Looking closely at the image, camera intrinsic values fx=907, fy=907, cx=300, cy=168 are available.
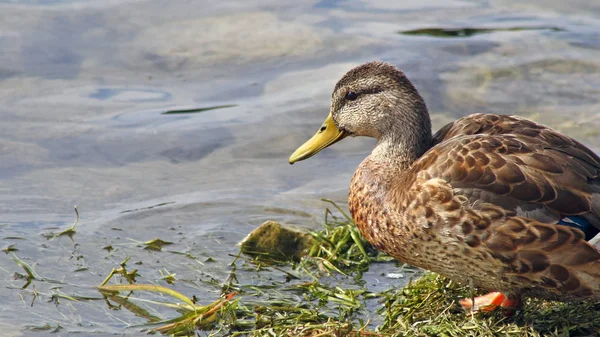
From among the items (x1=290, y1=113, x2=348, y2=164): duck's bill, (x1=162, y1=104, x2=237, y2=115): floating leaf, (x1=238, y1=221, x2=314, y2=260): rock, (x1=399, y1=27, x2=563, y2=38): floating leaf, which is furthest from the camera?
(x1=399, y1=27, x2=563, y2=38): floating leaf

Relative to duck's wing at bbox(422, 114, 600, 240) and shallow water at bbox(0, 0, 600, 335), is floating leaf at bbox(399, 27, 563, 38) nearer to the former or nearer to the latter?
shallow water at bbox(0, 0, 600, 335)

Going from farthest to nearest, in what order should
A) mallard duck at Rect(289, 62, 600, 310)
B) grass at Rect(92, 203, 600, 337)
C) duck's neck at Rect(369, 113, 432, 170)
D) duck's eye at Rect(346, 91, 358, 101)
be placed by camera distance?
1. duck's eye at Rect(346, 91, 358, 101)
2. duck's neck at Rect(369, 113, 432, 170)
3. grass at Rect(92, 203, 600, 337)
4. mallard duck at Rect(289, 62, 600, 310)

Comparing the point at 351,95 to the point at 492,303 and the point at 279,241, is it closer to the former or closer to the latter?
the point at 279,241

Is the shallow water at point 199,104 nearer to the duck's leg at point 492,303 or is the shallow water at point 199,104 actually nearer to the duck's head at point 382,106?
the duck's head at point 382,106

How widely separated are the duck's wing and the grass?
58 centimetres

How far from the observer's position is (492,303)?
215 inches

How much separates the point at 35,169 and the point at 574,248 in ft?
16.5

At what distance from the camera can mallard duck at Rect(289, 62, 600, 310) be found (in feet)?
16.0

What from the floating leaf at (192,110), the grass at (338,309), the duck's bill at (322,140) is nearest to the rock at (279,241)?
the grass at (338,309)

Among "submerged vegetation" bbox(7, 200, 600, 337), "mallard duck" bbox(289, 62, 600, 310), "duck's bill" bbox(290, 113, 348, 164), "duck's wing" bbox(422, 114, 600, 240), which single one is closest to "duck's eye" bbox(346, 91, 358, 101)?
"duck's bill" bbox(290, 113, 348, 164)

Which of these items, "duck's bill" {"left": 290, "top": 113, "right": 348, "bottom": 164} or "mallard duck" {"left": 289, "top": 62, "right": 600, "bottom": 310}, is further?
"duck's bill" {"left": 290, "top": 113, "right": 348, "bottom": 164}

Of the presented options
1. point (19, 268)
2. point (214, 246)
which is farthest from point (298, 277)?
point (19, 268)

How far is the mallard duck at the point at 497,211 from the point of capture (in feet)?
16.0

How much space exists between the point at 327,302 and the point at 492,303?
1011mm
